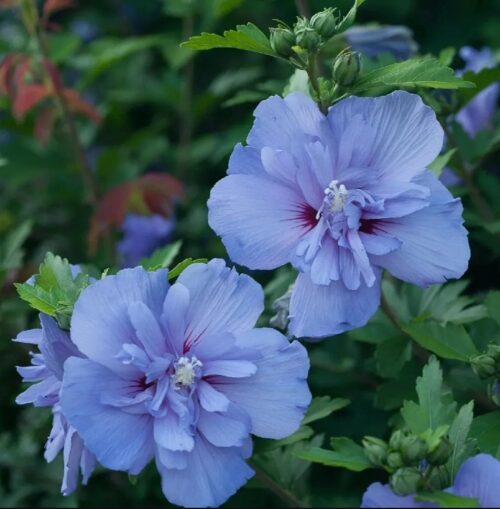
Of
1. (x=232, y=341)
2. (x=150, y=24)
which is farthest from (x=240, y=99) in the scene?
(x=150, y=24)

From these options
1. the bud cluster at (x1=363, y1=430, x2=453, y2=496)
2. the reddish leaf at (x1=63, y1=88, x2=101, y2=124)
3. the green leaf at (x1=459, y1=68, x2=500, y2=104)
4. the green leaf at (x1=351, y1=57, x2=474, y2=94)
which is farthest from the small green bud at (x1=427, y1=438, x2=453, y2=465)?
the reddish leaf at (x1=63, y1=88, x2=101, y2=124)

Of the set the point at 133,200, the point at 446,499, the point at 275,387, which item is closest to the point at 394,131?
the point at 275,387

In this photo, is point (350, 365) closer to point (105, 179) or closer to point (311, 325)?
point (311, 325)

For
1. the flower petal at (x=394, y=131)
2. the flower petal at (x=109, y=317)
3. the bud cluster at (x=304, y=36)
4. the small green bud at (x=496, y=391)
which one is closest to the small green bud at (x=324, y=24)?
the bud cluster at (x=304, y=36)

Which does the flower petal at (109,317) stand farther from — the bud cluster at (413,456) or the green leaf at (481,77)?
the green leaf at (481,77)

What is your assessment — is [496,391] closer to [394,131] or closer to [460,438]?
[460,438]
